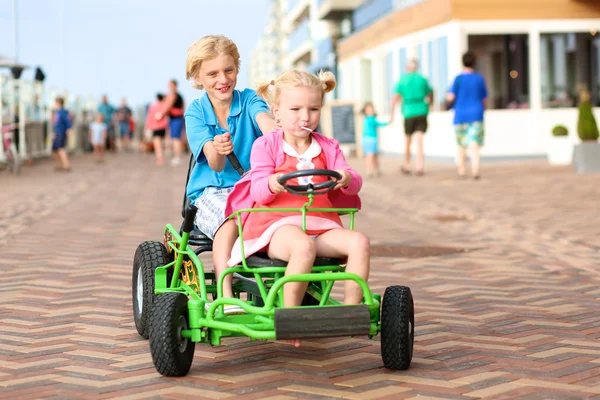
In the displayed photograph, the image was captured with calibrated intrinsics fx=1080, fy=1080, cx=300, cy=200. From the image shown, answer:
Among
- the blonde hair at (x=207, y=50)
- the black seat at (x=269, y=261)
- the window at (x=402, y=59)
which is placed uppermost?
the window at (x=402, y=59)

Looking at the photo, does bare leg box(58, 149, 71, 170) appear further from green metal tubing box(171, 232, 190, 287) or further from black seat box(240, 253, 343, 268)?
black seat box(240, 253, 343, 268)

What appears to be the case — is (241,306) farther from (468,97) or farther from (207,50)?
(468,97)

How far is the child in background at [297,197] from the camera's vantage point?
423cm

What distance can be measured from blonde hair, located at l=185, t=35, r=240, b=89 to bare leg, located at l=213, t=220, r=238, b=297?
0.85 meters

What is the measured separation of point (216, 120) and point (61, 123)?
19419 mm

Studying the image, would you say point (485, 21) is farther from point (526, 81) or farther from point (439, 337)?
point (439, 337)

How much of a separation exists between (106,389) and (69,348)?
84cm

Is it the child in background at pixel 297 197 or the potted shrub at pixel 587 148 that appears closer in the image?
the child in background at pixel 297 197

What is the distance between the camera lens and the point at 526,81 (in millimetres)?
23094

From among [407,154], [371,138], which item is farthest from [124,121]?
[371,138]

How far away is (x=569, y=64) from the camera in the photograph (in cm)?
2288

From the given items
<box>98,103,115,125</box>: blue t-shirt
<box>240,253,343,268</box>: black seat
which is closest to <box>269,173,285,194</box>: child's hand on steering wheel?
<box>240,253,343,268</box>: black seat

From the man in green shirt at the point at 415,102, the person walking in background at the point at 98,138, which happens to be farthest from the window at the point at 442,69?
the person walking in background at the point at 98,138

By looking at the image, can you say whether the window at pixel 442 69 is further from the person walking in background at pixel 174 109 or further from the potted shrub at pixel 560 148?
the person walking in background at pixel 174 109
